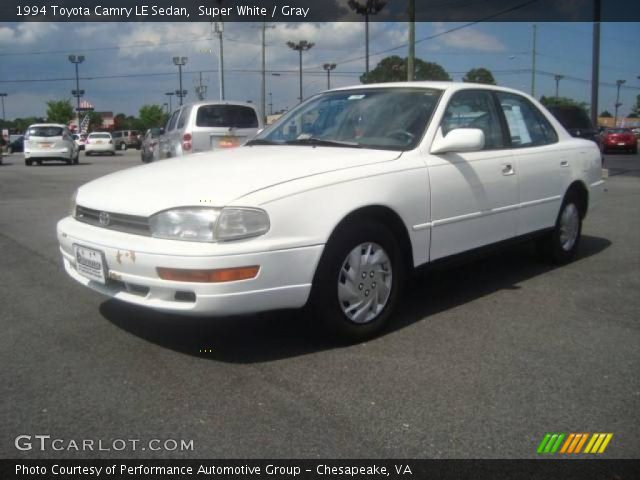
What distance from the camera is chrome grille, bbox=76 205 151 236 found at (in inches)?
134

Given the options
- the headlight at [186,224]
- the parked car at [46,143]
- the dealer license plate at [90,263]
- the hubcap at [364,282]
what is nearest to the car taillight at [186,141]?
the dealer license plate at [90,263]

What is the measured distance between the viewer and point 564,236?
5.68 meters

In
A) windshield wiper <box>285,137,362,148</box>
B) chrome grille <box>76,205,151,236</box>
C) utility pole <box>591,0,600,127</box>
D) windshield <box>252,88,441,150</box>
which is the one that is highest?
utility pole <box>591,0,600,127</box>

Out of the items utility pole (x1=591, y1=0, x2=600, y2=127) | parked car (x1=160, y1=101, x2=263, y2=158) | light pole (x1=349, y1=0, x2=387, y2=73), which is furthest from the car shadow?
light pole (x1=349, y1=0, x2=387, y2=73)

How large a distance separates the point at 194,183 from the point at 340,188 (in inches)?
31.5

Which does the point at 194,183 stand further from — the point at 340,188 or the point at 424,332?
the point at 424,332

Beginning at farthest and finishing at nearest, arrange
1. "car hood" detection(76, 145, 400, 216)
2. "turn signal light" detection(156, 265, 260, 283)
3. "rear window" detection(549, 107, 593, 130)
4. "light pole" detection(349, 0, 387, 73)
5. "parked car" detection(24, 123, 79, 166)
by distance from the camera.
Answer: "light pole" detection(349, 0, 387, 73) < "parked car" detection(24, 123, 79, 166) < "rear window" detection(549, 107, 593, 130) < "car hood" detection(76, 145, 400, 216) < "turn signal light" detection(156, 265, 260, 283)

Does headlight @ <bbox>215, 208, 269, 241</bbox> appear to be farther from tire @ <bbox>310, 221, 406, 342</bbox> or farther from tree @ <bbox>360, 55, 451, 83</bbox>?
tree @ <bbox>360, 55, 451, 83</bbox>

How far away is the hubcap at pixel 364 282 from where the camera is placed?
3646mm

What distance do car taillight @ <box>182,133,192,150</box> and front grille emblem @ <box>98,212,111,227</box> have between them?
325 inches

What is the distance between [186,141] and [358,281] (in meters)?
8.75

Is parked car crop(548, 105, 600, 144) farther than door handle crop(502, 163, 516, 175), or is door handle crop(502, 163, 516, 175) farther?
parked car crop(548, 105, 600, 144)

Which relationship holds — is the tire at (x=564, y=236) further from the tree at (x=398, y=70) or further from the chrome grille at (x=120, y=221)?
the tree at (x=398, y=70)

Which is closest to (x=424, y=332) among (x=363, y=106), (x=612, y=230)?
(x=363, y=106)
